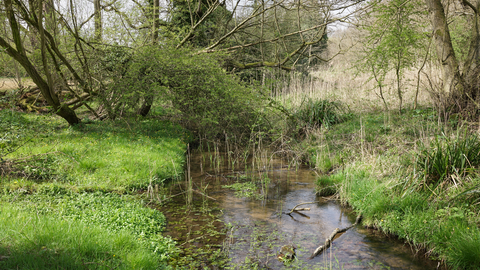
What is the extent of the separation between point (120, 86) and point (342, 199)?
7347mm

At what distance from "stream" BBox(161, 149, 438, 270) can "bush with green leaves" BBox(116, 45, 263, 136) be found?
3.11 meters

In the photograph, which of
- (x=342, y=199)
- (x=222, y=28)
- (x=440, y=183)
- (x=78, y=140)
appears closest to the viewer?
(x=440, y=183)

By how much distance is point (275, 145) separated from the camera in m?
10.4

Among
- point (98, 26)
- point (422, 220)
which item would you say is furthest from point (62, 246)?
point (98, 26)

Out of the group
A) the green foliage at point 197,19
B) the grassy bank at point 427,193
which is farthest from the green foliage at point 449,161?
the green foliage at point 197,19

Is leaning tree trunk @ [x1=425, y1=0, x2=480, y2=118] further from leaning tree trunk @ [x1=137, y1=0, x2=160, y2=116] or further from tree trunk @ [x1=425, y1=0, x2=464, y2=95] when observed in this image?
leaning tree trunk @ [x1=137, y1=0, x2=160, y2=116]

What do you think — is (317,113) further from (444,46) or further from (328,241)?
(328,241)

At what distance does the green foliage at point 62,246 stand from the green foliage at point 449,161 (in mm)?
4140

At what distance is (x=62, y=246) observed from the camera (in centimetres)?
331

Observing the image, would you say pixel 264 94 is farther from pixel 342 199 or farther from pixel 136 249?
pixel 136 249

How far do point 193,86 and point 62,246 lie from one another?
23.2 feet

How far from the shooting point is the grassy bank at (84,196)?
3342 millimetres

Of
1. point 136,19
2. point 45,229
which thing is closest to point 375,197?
point 45,229

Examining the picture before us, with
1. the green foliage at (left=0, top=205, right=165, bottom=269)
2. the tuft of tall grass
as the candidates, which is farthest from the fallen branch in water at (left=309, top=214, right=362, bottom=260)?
the tuft of tall grass
